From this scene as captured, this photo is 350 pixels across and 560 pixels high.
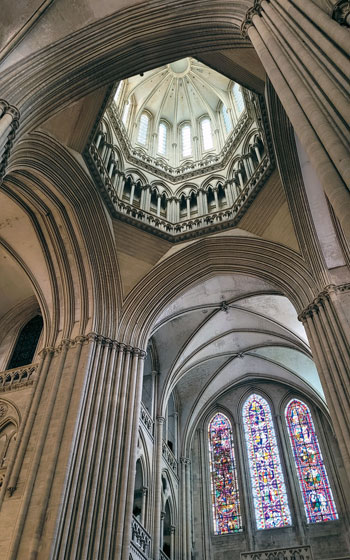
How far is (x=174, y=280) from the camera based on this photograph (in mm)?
14000

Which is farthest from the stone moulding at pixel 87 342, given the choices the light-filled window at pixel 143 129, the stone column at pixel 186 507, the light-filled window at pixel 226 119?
the light-filled window at pixel 226 119

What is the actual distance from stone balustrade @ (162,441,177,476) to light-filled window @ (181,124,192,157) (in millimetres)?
10434

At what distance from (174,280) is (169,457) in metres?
6.03

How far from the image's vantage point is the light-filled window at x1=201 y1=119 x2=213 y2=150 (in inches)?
712

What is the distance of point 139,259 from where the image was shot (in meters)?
14.1

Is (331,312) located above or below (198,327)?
below

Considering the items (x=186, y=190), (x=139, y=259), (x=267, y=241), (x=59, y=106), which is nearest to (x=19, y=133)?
(x=59, y=106)

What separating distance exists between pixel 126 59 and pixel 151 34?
27.0 inches

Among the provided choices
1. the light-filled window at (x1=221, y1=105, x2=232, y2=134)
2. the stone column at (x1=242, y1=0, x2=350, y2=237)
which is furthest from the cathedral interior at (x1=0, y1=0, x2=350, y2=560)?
the light-filled window at (x1=221, y1=105, x2=232, y2=134)

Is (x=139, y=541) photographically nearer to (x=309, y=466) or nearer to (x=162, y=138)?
(x=309, y=466)

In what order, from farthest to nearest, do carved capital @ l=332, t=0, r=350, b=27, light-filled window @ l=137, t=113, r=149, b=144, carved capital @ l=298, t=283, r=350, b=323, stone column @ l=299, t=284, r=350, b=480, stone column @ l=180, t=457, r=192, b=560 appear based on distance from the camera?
1. light-filled window @ l=137, t=113, r=149, b=144
2. stone column @ l=180, t=457, r=192, b=560
3. carved capital @ l=298, t=283, r=350, b=323
4. stone column @ l=299, t=284, r=350, b=480
5. carved capital @ l=332, t=0, r=350, b=27

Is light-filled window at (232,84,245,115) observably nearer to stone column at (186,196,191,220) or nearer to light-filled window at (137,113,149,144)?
light-filled window at (137,113,149,144)

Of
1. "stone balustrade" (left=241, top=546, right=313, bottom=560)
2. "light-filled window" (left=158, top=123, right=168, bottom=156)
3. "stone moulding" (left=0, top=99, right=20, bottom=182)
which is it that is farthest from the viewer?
"light-filled window" (left=158, top=123, right=168, bottom=156)

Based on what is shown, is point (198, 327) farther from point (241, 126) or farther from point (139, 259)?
point (241, 126)
